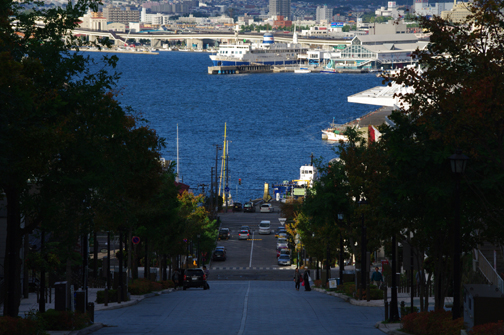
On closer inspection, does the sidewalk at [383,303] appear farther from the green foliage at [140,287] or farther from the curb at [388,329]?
the green foliage at [140,287]

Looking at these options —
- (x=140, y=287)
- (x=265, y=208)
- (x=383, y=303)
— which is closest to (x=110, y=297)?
(x=140, y=287)

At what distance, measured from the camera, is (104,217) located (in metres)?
21.8

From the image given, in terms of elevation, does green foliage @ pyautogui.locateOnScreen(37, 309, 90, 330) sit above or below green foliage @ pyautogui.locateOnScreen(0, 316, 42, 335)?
below

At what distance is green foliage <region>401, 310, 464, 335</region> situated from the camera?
17047 millimetres

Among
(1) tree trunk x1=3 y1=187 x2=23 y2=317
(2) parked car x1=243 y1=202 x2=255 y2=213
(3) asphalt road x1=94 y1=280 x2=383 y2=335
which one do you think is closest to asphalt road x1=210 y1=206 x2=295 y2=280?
(2) parked car x1=243 y1=202 x2=255 y2=213

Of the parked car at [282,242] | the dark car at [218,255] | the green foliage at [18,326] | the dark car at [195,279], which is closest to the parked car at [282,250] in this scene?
the parked car at [282,242]

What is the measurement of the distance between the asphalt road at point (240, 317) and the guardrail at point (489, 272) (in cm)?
479

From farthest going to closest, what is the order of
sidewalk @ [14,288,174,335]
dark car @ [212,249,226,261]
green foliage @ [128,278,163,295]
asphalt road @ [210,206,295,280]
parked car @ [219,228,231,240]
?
1. parked car @ [219,228,231,240]
2. dark car @ [212,249,226,261]
3. asphalt road @ [210,206,295,280]
4. green foliage @ [128,278,163,295]
5. sidewalk @ [14,288,174,335]

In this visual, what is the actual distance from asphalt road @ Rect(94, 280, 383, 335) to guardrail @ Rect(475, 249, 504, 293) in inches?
189

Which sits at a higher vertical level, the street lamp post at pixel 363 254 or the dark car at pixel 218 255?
the street lamp post at pixel 363 254

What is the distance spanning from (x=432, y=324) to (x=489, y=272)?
12.5 meters

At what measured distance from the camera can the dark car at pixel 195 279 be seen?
41.1 m

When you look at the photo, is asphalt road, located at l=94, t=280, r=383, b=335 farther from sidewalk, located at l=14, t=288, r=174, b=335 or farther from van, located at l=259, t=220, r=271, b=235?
van, located at l=259, t=220, r=271, b=235

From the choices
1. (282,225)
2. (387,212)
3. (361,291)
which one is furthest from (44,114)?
(282,225)
